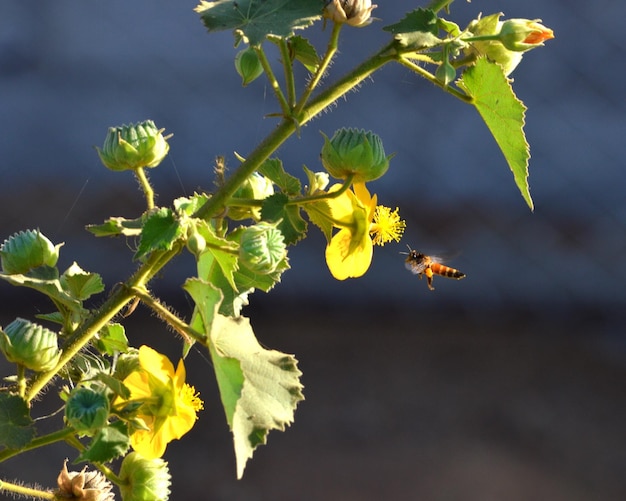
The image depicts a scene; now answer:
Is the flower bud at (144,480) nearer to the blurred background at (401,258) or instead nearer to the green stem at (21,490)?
the green stem at (21,490)

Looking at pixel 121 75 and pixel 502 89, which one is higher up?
pixel 502 89

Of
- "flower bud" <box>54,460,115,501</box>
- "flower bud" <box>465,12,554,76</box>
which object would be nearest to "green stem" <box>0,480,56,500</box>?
"flower bud" <box>54,460,115,501</box>

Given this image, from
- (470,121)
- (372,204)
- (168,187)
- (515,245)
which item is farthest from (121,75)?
(372,204)

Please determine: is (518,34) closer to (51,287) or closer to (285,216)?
(285,216)

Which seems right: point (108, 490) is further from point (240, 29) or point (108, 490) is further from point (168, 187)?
point (168, 187)

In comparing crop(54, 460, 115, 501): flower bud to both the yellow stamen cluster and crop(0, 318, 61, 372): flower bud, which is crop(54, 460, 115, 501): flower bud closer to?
crop(0, 318, 61, 372): flower bud

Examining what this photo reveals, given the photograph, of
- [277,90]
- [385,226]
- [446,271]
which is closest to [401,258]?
[446,271]

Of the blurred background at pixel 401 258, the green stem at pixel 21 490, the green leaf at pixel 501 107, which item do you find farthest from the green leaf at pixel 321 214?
the blurred background at pixel 401 258
